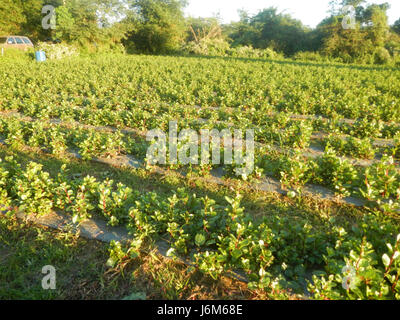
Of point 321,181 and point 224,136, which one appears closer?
point 321,181

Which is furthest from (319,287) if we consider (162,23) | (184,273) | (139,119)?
(162,23)

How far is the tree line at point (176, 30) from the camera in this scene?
2578cm

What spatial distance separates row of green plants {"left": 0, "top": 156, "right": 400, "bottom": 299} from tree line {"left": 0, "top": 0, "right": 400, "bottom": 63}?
27.4m

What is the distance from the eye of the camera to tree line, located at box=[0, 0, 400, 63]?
25781 millimetres

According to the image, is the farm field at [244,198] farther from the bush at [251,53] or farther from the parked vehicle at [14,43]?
the bush at [251,53]

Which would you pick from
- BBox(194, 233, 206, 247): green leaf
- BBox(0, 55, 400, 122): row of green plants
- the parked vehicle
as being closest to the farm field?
BBox(194, 233, 206, 247): green leaf

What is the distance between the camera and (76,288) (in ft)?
8.06

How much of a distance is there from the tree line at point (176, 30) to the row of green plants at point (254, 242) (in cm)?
2744

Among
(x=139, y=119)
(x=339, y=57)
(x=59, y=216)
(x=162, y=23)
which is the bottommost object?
(x=59, y=216)

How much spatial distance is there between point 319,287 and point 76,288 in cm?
231

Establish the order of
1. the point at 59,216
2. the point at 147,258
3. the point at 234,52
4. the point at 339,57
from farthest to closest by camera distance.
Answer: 1. the point at 234,52
2. the point at 339,57
3. the point at 59,216
4. the point at 147,258

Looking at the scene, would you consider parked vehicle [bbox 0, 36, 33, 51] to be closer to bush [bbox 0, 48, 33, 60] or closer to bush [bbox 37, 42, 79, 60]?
bush [bbox 0, 48, 33, 60]

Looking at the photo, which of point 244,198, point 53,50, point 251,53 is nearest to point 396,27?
point 251,53

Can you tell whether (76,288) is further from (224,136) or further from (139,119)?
(139,119)
